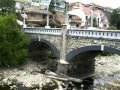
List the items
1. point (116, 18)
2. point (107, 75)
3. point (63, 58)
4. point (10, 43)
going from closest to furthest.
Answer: point (63, 58), point (10, 43), point (107, 75), point (116, 18)

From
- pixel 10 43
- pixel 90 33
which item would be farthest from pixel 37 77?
pixel 90 33

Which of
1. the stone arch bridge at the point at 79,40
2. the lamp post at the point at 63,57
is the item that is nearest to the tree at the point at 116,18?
the stone arch bridge at the point at 79,40

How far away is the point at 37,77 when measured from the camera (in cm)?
3184

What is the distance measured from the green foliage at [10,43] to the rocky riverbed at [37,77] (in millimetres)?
1487

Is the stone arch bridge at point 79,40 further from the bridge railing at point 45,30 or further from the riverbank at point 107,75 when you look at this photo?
the riverbank at point 107,75

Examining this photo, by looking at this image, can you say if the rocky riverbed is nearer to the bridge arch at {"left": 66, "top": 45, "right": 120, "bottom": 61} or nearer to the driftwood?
the driftwood

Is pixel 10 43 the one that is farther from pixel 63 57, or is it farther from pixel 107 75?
pixel 107 75

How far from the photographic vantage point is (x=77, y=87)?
29859 millimetres

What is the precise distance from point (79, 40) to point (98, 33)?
3258 mm

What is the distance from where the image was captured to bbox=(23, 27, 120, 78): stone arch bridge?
2651 cm

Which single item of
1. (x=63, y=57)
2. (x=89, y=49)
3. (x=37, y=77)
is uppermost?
(x=89, y=49)

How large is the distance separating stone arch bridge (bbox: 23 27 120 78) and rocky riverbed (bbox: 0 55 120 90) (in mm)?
4056

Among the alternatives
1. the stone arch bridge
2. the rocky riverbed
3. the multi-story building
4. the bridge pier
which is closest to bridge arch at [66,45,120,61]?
the stone arch bridge

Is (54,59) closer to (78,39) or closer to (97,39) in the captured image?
(78,39)
